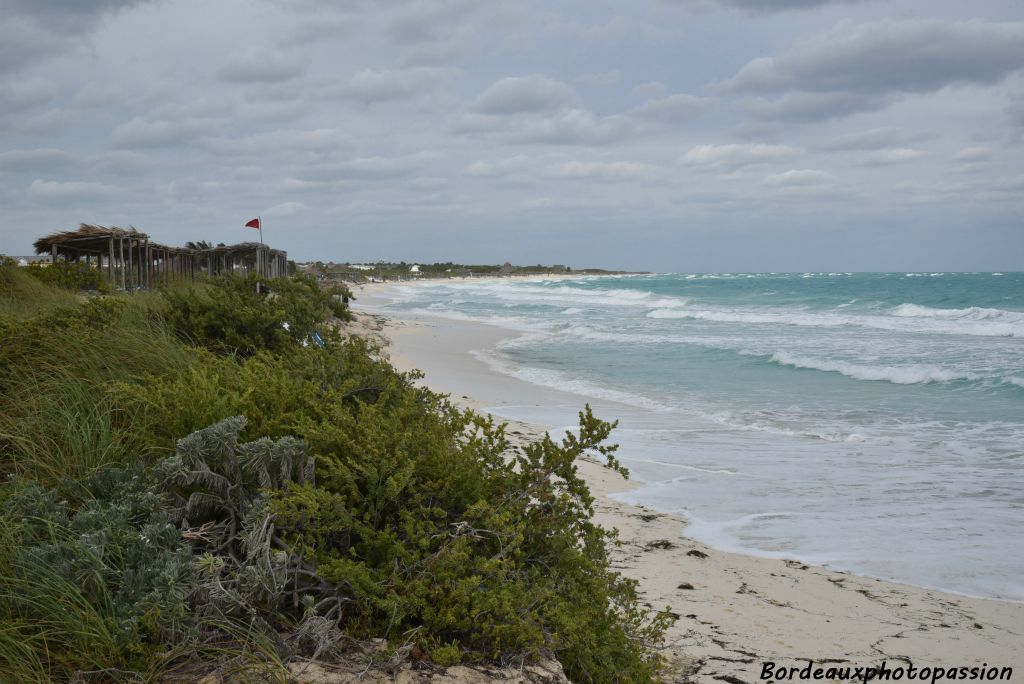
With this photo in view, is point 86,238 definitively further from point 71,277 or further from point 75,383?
point 75,383

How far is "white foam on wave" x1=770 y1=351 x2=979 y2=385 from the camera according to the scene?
54.9 ft

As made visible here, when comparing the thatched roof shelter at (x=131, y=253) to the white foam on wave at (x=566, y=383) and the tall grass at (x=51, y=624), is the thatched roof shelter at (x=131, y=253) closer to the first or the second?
the white foam on wave at (x=566, y=383)

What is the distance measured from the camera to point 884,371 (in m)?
17.6

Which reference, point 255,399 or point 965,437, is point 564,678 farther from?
point 965,437

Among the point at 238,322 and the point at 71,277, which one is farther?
the point at 71,277

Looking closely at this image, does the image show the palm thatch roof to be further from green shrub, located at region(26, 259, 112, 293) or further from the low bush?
the low bush

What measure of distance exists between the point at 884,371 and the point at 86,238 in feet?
71.6

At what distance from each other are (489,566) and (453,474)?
2.13ft

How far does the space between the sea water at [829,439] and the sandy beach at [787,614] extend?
0.34 metres

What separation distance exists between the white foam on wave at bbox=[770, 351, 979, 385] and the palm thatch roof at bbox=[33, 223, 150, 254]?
1871 cm

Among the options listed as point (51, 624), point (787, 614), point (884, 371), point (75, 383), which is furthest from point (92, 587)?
point (884, 371)

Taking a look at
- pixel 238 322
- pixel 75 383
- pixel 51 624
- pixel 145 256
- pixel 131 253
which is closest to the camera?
pixel 51 624

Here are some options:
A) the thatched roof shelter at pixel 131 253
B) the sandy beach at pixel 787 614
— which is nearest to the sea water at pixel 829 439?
the sandy beach at pixel 787 614

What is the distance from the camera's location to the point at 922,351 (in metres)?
22.1
